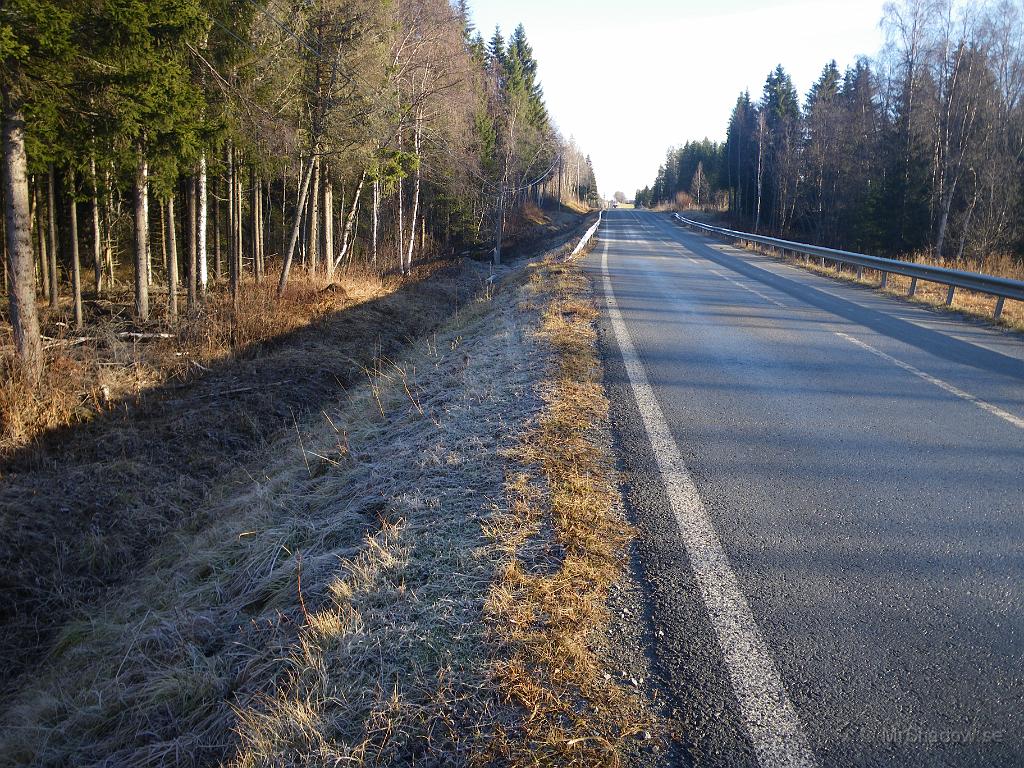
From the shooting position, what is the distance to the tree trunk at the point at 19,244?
31.8 feet

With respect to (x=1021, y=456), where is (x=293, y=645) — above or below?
below

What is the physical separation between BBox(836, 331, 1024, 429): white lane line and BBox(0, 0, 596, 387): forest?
11.8 m

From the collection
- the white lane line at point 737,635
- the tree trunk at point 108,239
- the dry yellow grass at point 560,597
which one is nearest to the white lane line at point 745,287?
the dry yellow grass at point 560,597

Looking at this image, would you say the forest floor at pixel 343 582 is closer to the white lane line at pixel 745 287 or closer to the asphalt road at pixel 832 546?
the asphalt road at pixel 832 546

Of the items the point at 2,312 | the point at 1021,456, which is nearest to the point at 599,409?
the point at 1021,456

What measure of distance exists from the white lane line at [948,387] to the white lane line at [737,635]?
3.14 m

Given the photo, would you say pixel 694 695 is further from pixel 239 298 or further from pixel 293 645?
pixel 239 298

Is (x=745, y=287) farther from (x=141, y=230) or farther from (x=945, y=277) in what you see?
(x=141, y=230)

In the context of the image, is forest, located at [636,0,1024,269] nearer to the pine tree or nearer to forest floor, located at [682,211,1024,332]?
forest floor, located at [682,211,1024,332]

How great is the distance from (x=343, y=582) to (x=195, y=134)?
41.6 ft

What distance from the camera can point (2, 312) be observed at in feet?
48.5

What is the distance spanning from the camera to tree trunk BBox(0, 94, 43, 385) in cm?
970

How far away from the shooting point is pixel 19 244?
9.79 m

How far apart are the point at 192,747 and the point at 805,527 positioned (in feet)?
11.1
